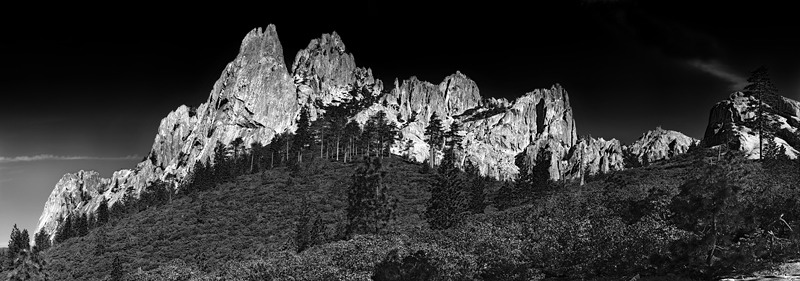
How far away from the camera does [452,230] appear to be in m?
49.0

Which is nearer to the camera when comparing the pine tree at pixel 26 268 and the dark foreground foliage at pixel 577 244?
the dark foreground foliage at pixel 577 244

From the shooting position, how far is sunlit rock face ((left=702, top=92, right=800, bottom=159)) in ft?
304

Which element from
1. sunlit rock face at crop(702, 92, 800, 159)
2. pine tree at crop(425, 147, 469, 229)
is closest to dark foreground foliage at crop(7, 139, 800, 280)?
pine tree at crop(425, 147, 469, 229)

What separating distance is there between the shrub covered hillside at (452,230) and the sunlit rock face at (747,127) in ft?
65.1

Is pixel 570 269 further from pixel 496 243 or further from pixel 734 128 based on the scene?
pixel 734 128

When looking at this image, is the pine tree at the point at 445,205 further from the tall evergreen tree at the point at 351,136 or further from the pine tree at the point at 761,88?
the tall evergreen tree at the point at 351,136

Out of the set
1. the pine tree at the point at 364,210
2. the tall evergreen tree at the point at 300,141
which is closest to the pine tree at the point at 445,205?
the pine tree at the point at 364,210

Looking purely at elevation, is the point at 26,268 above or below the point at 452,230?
below

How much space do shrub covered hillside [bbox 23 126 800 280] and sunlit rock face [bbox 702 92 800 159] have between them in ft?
65.1

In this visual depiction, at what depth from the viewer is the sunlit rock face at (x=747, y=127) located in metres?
92.5

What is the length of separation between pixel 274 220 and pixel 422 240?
46846mm

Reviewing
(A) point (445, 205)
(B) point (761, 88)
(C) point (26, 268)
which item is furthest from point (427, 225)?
(B) point (761, 88)

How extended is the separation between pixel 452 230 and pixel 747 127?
3414 inches

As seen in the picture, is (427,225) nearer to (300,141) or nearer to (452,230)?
(452,230)
